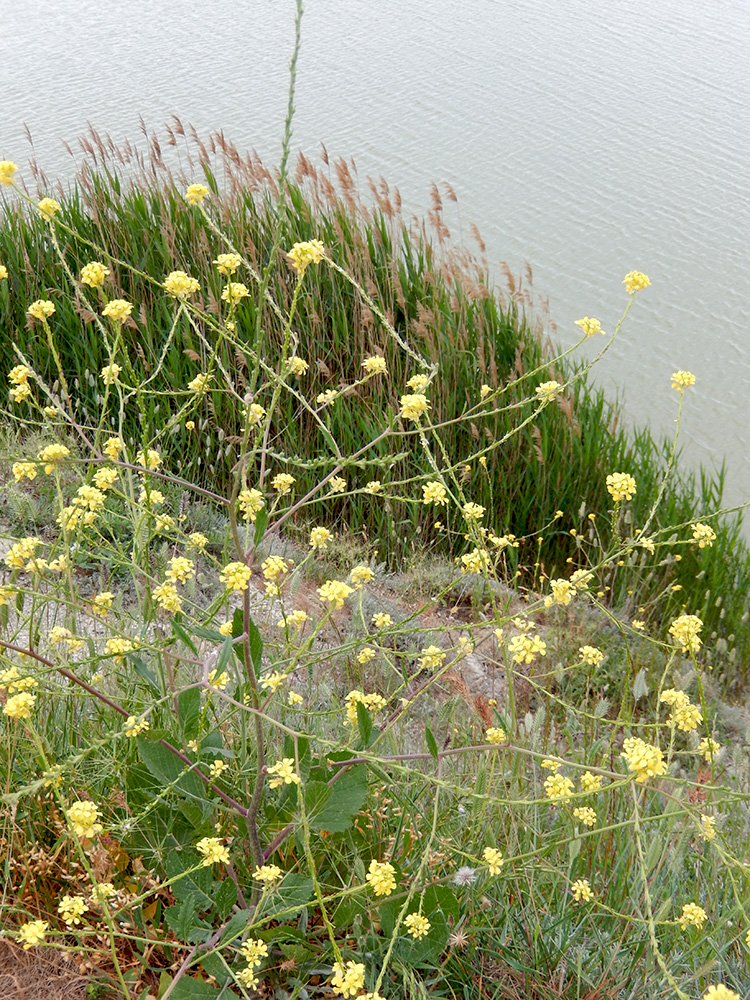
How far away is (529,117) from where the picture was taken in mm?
11656

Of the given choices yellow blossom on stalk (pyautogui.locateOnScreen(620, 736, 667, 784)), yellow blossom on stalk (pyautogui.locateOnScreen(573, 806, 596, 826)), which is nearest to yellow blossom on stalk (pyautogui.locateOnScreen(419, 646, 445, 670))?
yellow blossom on stalk (pyautogui.locateOnScreen(573, 806, 596, 826))

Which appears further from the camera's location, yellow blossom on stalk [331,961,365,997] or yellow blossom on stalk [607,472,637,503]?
yellow blossom on stalk [607,472,637,503]

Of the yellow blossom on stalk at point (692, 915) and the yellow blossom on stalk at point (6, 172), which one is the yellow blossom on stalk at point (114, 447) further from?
the yellow blossom on stalk at point (692, 915)

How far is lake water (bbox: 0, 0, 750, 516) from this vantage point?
7840 millimetres

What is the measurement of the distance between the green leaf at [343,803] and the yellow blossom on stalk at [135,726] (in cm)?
36

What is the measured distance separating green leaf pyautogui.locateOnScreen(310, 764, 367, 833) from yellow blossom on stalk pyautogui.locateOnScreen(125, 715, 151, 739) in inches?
14.3

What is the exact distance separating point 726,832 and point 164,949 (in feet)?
5.26

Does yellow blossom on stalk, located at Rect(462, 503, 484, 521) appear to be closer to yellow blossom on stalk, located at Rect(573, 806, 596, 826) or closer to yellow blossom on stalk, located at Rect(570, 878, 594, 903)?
yellow blossom on stalk, located at Rect(573, 806, 596, 826)

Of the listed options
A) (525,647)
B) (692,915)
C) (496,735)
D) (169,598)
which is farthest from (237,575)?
(692,915)

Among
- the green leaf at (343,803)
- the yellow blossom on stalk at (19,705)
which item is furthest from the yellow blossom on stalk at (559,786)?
the yellow blossom on stalk at (19,705)

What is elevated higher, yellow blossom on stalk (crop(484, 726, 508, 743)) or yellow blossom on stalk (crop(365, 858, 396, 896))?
yellow blossom on stalk (crop(365, 858, 396, 896))

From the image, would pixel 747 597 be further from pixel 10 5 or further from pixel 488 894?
pixel 10 5

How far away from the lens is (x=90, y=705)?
2.43m

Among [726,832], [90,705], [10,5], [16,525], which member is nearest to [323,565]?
[16,525]
